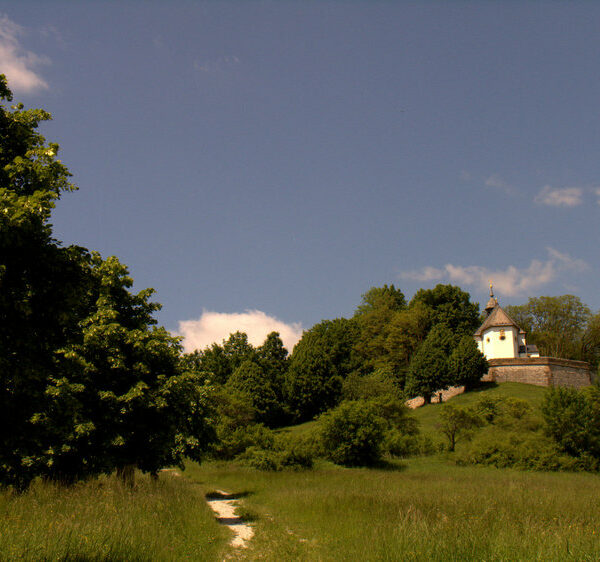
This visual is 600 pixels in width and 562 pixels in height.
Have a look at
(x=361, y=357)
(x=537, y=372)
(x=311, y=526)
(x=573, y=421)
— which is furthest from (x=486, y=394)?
(x=311, y=526)

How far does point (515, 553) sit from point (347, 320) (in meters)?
76.3

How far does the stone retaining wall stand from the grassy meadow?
160ft

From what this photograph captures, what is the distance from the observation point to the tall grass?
7.26 meters

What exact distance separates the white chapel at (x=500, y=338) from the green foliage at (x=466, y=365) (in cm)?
980

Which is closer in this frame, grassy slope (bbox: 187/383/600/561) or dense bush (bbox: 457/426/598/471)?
grassy slope (bbox: 187/383/600/561)

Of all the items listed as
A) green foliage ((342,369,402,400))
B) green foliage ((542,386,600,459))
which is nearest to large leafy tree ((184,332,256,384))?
green foliage ((342,369,402,400))

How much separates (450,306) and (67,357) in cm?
7524

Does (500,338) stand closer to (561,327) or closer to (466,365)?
(466,365)

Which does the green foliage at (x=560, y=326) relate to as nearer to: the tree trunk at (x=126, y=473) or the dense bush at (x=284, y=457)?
the dense bush at (x=284, y=457)

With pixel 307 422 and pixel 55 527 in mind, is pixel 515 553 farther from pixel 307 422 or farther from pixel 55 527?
pixel 307 422

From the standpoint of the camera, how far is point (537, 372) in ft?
203

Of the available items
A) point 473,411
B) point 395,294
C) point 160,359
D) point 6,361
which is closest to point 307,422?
point 473,411

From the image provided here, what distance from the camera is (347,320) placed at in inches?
3278

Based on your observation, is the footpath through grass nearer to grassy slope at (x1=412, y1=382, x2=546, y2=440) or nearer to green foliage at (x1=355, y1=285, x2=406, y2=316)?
grassy slope at (x1=412, y1=382, x2=546, y2=440)
